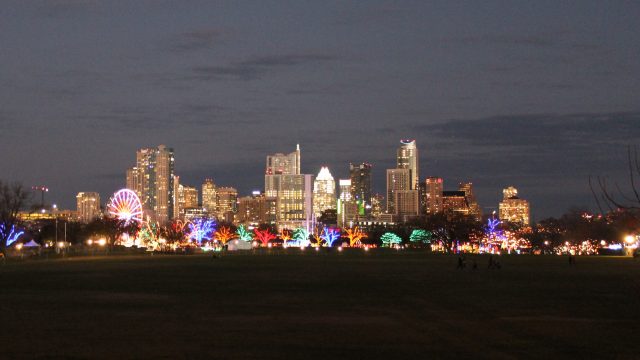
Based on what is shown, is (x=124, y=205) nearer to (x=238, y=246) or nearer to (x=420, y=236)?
(x=238, y=246)

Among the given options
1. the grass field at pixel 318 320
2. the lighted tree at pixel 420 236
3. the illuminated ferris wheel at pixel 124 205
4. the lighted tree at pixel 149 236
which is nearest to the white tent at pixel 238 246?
the lighted tree at pixel 149 236

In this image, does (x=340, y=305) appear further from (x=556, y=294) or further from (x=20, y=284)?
(x=20, y=284)

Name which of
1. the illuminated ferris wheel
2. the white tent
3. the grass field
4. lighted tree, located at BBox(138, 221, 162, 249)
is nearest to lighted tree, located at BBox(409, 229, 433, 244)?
the white tent

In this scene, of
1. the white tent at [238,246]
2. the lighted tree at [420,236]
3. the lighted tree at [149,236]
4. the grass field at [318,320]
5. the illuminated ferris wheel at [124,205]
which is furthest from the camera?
the lighted tree at [420,236]

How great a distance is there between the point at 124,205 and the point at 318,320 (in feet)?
416

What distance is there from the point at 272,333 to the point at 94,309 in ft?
32.0

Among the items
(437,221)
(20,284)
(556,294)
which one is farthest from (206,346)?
(437,221)

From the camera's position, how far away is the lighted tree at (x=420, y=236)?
186 meters

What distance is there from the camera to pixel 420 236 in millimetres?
190250

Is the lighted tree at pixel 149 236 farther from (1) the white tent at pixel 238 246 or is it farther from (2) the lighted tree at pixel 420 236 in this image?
(2) the lighted tree at pixel 420 236

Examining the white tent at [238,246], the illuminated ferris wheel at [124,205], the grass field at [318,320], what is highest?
the illuminated ferris wheel at [124,205]

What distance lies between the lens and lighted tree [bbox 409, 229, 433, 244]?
186 meters

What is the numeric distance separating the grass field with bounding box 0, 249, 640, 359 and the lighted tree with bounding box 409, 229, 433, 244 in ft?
453

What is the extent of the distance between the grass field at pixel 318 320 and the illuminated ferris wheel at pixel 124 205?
342 ft
